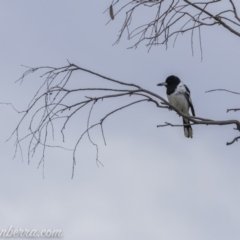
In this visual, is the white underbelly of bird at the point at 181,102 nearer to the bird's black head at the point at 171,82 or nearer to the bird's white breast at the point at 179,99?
the bird's white breast at the point at 179,99

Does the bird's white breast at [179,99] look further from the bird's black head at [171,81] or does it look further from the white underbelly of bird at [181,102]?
the bird's black head at [171,81]

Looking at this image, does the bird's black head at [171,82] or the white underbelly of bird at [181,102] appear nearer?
the white underbelly of bird at [181,102]

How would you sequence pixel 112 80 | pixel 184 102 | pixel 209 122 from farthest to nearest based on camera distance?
pixel 184 102 → pixel 209 122 → pixel 112 80

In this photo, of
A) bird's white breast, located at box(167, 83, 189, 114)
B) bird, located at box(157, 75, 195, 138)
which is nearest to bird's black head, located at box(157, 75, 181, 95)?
bird, located at box(157, 75, 195, 138)

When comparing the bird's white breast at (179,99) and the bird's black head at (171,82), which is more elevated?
the bird's black head at (171,82)

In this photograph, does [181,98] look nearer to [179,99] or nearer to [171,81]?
[179,99]

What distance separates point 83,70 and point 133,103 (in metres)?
0.34

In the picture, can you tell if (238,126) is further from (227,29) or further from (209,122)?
(227,29)

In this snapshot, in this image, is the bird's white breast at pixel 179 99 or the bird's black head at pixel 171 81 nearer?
the bird's white breast at pixel 179 99

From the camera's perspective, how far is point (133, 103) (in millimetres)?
3504

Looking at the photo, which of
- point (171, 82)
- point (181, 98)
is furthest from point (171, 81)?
point (181, 98)

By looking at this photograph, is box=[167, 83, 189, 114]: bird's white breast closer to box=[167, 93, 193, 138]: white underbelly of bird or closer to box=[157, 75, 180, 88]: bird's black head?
box=[167, 93, 193, 138]: white underbelly of bird

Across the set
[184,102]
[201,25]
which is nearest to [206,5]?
[201,25]

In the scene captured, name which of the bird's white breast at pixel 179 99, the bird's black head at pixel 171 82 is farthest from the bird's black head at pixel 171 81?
the bird's white breast at pixel 179 99
